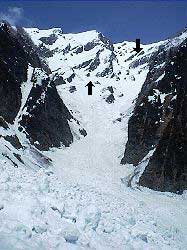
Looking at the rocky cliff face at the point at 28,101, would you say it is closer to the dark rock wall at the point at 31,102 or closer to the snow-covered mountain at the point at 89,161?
the dark rock wall at the point at 31,102

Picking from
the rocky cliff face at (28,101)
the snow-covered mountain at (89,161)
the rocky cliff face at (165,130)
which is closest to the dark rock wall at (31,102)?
the rocky cliff face at (28,101)

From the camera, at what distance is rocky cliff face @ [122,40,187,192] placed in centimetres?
5459

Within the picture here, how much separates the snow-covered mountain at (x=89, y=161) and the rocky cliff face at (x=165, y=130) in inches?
5.4

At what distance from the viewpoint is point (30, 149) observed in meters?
63.6

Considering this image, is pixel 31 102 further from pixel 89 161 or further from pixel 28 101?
pixel 89 161

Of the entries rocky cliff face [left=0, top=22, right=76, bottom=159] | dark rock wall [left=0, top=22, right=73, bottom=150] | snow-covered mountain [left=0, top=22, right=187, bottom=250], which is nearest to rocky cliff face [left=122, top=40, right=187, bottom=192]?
snow-covered mountain [left=0, top=22, right=187, bottom=250]

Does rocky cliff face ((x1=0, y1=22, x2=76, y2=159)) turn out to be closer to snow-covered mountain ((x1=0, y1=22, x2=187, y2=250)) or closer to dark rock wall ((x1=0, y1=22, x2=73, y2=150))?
dark rock wall ((x1=0, y1=22, x2=73, y2=150))

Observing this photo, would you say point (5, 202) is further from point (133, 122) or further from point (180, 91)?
point (133, 122)

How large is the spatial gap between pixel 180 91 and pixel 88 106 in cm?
6883

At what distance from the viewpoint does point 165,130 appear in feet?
192

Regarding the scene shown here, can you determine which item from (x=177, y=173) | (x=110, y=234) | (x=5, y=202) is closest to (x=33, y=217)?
(x=5, y=202)

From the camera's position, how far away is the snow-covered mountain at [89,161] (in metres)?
17.7

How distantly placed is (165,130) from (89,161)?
19.5m

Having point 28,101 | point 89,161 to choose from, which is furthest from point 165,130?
point 28,101
